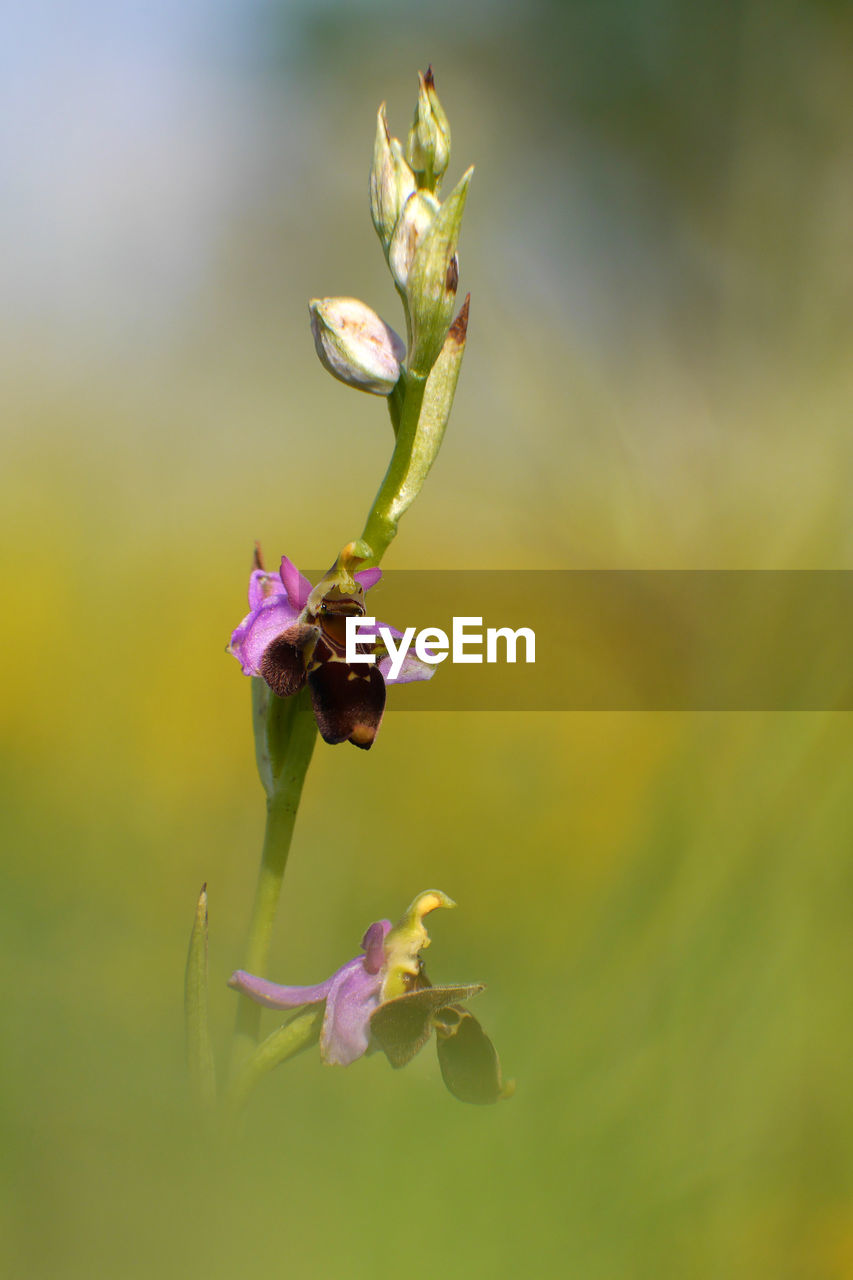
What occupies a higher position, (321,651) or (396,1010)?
(321,651)

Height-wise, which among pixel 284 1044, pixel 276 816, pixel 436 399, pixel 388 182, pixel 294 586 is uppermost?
pixel 388 182

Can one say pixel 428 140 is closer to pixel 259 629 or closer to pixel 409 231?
pixel 409 231

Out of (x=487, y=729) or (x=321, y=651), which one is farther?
(x=487, y=729)

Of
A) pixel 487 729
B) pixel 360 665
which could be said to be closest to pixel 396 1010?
pixel 360 665

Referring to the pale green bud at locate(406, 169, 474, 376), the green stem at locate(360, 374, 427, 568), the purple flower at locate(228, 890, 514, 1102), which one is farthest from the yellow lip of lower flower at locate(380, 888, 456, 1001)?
the pale green bud at locate(406, 169, 474, 376)

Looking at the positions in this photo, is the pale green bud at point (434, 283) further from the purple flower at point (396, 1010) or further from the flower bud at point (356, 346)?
the purple flower at point (396, 1010)

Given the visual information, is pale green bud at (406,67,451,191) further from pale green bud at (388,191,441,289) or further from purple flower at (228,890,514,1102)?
purple flower at (228,890,514,1102)

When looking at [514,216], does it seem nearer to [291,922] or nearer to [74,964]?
[291,922]
